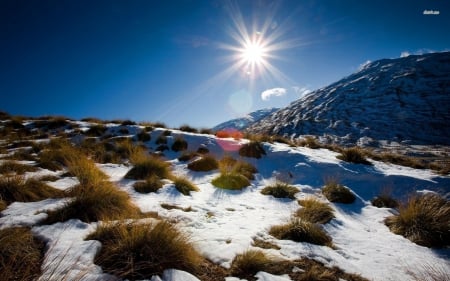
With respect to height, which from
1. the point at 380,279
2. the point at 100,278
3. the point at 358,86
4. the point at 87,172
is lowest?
the point at 380,279

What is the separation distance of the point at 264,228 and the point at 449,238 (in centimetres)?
304

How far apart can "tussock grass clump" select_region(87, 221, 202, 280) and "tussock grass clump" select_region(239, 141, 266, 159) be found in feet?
24.3

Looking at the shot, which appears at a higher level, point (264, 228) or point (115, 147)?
point (115, 147)

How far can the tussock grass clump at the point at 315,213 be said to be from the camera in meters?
4.96

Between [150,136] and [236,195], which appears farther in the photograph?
[150,136]

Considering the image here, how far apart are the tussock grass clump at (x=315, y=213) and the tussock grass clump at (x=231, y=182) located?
2.08 meters

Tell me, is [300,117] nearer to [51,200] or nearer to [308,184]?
[308,184]

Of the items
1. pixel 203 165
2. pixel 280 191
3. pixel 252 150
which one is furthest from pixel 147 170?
pixel 252 150

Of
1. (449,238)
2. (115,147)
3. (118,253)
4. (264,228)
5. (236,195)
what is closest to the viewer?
(118,253)

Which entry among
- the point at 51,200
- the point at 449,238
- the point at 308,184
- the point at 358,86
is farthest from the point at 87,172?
the point at 358,86

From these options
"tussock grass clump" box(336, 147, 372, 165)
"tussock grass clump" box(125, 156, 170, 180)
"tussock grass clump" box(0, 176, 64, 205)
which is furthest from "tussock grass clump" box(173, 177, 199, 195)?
"tussock grass clump" box(336, 147, 372, 165)

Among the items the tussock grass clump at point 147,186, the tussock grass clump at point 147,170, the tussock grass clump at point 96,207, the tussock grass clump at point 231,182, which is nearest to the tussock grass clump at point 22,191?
→ the tussock grass clump at point 96,207

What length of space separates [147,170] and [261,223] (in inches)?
144

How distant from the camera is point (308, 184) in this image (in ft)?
24.9
